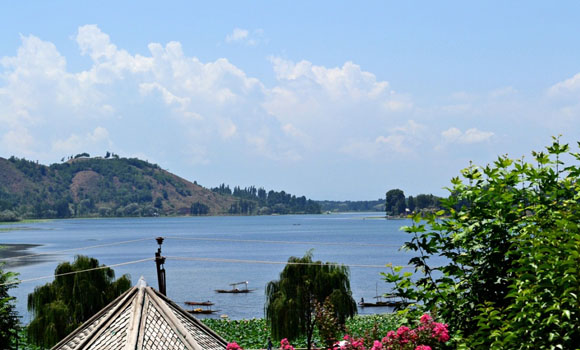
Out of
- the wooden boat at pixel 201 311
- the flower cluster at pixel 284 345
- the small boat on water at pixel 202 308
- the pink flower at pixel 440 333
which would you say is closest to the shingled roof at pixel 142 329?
the flower cluster at pixel 284 345

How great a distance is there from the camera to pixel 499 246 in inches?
254

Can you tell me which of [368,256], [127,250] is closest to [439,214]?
[368,256]

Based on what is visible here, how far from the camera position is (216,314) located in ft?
180

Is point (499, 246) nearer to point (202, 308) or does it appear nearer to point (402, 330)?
point (402, 330)

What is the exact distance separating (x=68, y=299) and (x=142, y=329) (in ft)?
87.5

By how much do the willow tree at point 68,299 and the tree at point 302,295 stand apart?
776 cm

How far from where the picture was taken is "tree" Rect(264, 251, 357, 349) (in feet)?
106

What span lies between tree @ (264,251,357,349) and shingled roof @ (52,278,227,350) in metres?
24.4

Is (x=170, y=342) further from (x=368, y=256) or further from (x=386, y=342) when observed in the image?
(x=368, y=256)

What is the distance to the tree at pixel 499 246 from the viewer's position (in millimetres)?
5652

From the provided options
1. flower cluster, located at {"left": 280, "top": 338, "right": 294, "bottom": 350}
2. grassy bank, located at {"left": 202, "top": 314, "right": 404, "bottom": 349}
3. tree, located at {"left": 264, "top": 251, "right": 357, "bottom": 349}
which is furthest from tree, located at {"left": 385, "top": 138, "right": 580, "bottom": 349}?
grassy bank, located at {"left": 202, "top": 314, "right": 404, "bottom": 349}

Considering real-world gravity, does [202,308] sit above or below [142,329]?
below

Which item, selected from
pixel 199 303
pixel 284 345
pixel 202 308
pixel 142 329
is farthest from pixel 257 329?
pixel 142 329

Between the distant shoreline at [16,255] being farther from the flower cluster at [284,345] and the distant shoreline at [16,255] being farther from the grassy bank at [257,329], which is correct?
the flower cluster at [284,345]
